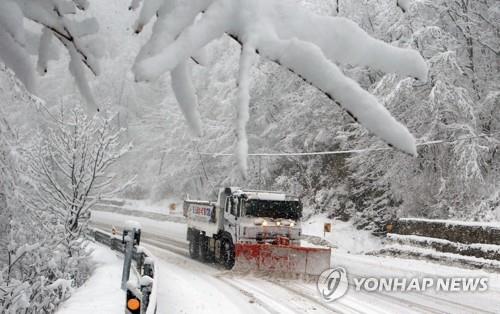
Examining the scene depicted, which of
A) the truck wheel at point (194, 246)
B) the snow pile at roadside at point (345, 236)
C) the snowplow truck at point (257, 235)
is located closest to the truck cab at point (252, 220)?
the snowplow truck at point (257, 235)

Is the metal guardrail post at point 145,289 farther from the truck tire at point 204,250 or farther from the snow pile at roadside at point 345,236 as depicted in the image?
the snow pile at roadside at point 345,236

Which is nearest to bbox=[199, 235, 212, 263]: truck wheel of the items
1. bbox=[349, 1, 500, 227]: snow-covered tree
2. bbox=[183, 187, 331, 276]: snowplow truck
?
bbox=[183, 187, 331, 276]: snowplow truck

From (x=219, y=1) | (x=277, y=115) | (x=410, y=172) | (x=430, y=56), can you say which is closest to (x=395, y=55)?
(x=219, y=1)

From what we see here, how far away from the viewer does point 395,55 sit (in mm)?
1224

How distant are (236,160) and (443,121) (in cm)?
2161

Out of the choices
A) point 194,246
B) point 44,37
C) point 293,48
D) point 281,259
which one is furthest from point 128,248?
point 293,48

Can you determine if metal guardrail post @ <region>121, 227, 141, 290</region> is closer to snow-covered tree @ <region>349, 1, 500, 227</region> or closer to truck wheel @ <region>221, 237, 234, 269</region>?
truck wheel @ <region>221, 237, 234, 269</region>

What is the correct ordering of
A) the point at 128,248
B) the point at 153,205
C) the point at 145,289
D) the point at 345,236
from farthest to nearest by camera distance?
the point at 153,205 → the point at 345,236 → the point at 128,248 → the point at 145,289

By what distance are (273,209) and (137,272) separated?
5.24 m

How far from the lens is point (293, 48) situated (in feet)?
3.95

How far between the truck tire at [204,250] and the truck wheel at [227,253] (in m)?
1.45

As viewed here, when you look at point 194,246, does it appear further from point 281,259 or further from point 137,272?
point 137,272

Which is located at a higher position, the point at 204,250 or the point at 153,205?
the point at 153,205

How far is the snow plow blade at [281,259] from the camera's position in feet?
48.7
